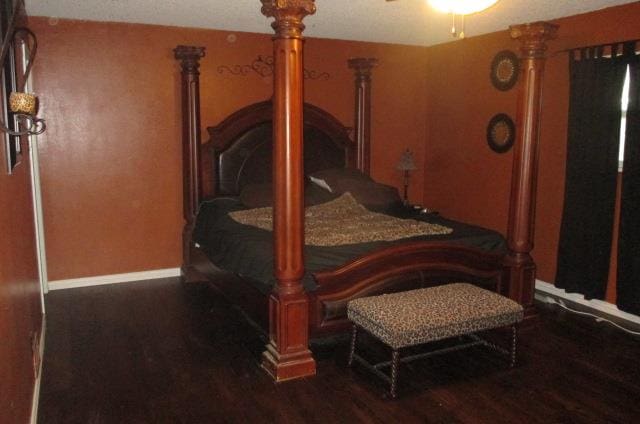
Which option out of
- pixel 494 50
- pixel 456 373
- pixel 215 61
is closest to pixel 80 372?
pixel 456 373

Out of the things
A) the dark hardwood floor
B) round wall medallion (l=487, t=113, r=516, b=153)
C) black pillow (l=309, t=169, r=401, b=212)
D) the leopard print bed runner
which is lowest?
the dark hardwood floor

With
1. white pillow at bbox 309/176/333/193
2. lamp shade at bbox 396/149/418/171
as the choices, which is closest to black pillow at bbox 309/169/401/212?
white pillow at bbox 309/176/333/193

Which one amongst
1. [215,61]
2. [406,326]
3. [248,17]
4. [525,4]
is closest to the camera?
[406,326]

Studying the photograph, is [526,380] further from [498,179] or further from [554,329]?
[498,179]

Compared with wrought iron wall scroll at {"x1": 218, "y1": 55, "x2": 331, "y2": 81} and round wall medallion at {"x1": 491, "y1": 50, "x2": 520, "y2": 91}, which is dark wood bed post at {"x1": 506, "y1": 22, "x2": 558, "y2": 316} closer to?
round wall medallion at {"x1": 491, "y1": 50, "x2": 520, "y2": 91}

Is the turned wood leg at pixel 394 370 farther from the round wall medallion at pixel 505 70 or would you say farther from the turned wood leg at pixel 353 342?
the round wall medallion at pixel 505 70

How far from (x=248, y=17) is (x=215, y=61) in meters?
0.73

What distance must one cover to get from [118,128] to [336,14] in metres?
2.05

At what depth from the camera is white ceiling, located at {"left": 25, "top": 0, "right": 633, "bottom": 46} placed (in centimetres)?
380

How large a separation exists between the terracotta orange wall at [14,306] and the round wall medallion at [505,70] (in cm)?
383

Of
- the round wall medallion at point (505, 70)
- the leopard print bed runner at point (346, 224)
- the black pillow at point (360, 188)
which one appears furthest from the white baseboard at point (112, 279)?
the round wall medallion at point (505, 70)

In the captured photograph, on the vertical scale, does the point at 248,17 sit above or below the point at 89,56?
above

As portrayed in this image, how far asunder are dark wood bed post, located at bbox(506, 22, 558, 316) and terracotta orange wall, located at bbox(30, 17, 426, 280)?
2.29 m

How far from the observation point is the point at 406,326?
2748mm
